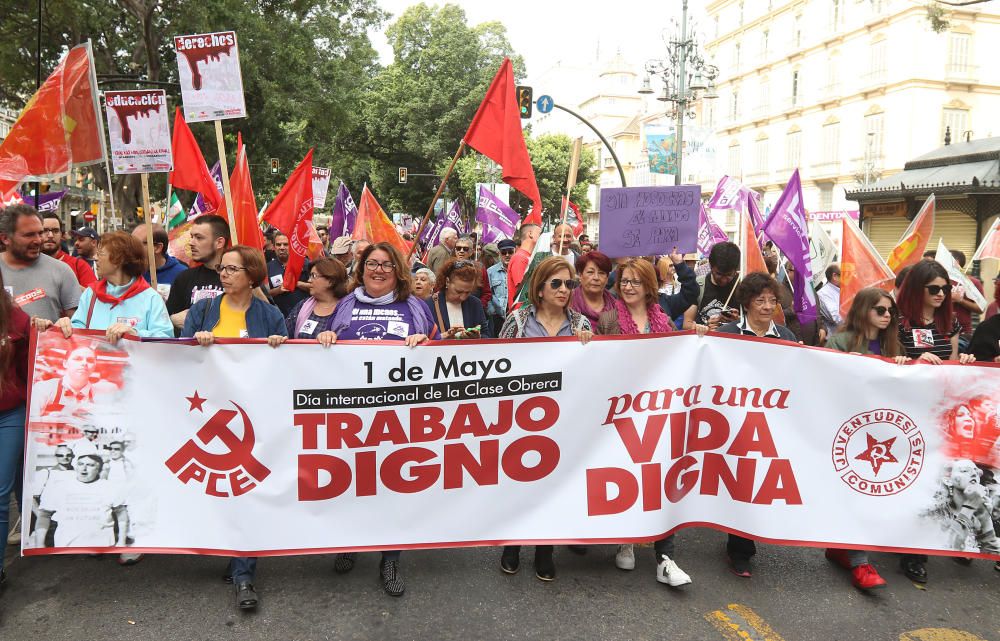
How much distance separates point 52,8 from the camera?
1670 cm

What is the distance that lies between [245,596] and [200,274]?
7.94ft

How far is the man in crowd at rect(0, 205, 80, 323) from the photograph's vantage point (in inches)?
176

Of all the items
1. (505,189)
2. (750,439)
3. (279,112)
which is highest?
(279,112)

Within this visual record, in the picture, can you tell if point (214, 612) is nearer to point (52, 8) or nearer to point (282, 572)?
point (282, 572)

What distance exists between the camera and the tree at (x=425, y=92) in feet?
141

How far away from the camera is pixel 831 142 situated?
46.4 m

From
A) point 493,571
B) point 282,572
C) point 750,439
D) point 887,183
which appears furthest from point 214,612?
point 887,183

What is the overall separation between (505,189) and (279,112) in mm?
6769

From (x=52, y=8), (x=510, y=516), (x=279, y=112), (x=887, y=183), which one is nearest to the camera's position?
(x=510, y=516)

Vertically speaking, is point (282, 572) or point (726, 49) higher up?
point (726, 49)

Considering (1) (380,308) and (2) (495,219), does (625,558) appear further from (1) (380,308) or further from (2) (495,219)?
(2) (495,219)

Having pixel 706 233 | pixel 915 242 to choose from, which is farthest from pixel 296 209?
pixel 706 233

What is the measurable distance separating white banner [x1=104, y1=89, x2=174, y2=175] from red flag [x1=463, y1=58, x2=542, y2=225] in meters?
2.36

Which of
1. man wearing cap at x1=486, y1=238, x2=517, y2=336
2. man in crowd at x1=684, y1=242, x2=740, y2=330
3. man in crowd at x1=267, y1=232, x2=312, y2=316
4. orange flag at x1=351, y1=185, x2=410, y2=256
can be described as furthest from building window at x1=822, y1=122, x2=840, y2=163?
man in crowd at x1=684, y1=242, x2=740, y2=330
